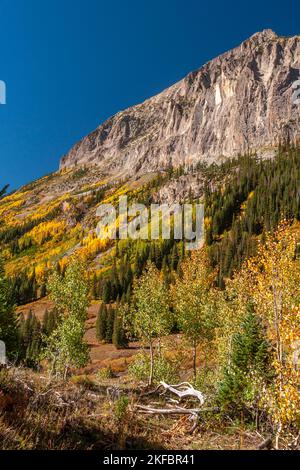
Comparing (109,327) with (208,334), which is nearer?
(208,334)

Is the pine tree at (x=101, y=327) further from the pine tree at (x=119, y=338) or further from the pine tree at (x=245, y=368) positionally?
the pine tree at (x=245, y=368)

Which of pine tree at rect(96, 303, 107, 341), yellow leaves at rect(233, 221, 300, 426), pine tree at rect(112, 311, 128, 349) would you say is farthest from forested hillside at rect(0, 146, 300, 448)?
pine tree at rect(96, 303, 107, 341)

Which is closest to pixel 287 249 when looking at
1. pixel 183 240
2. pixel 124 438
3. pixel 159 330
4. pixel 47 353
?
pixel 124 438

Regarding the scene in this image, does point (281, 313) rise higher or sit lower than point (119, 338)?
higher

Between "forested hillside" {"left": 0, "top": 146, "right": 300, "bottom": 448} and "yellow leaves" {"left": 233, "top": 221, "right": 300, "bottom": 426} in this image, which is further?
"forested hillside" {"left": 0, "top": 146, "right": 300, "bottom": 448}

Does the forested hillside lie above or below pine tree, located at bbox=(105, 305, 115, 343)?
above

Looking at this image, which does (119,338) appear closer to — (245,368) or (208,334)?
(208,334)

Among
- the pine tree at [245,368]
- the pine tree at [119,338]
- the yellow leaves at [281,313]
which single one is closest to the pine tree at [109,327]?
the pine tree at [119,338]

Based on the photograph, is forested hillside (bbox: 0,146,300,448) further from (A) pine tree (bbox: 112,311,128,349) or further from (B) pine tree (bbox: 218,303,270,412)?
(A) pine tree (bbox: 112,311,128,349)

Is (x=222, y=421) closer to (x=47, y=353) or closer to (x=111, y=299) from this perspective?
(x=47, y=353)

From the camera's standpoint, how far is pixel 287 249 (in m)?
18.2

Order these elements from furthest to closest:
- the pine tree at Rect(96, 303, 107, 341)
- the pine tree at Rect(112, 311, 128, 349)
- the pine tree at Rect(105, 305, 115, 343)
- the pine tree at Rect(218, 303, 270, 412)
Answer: the pine tree at Rect(96, 303, 107, 341), the pine tree at Rect(105, 305, 115, 343), the pine tree at Rect(112, 311, 128, 349), the pine tree at Rect(218, 303, 270, 412)

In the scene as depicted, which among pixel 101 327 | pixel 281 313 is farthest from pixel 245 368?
pixel 101 327

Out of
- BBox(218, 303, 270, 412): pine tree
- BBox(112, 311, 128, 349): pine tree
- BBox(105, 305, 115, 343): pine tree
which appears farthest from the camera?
BBox(105, 305, 115, 343): pine tree
